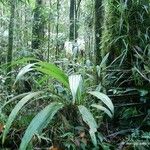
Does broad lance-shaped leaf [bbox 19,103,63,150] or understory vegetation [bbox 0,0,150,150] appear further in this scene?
understory vegetation [bbox 0,0,150,150]

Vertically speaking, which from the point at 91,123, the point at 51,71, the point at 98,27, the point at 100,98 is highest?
the point at 98,27

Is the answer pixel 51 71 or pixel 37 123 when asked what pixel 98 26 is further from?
pixel 37 123

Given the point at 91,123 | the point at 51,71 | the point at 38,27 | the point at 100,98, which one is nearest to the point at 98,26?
the point at 51,71

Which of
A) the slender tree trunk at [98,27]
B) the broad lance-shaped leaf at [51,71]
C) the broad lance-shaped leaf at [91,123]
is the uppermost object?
the slender tree trunk at [98,27]

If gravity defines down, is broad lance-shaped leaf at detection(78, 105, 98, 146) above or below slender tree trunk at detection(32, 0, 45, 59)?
below

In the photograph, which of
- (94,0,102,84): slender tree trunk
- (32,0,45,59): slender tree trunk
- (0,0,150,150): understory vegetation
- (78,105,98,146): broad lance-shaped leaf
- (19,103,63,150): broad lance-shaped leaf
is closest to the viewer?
(19,103,63,150): broad lance-shaped leaf

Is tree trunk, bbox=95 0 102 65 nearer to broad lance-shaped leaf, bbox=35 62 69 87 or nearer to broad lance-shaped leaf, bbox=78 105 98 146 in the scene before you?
broad lance-shaped leaf, bbox=35 62 69 87

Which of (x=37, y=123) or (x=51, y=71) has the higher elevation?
(x=51, y=71)

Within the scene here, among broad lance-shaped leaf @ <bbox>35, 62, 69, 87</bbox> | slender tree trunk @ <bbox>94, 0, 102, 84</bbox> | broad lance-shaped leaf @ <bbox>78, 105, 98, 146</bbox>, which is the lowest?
broad lance-shaped leaf @ <bbox>78, 105, 98, 146</bbox>

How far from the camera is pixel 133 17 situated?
3066 millimetres

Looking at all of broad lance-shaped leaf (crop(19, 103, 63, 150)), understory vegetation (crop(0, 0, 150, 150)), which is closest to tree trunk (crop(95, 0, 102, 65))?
understory vegetation (crop(0, 0, 150, 150))

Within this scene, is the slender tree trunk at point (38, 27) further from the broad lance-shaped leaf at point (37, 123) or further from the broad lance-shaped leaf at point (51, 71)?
the broad lance-shaped leaf at point (37, 123)

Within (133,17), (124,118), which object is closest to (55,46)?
(133,17)

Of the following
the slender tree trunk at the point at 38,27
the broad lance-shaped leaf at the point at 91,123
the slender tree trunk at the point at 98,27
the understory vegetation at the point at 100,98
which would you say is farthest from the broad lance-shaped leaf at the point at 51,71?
the slender tree trunk at the point at 38,27
